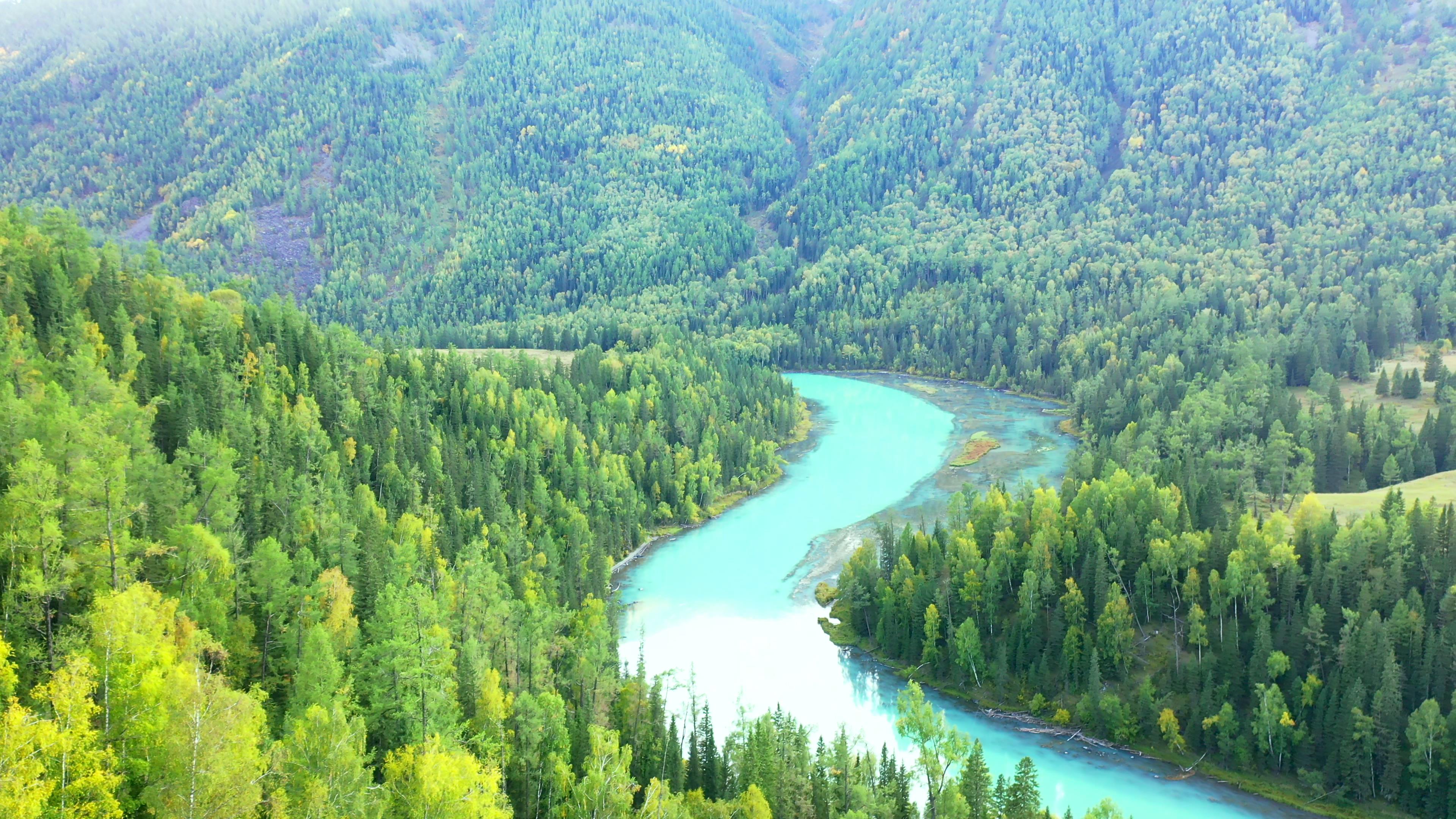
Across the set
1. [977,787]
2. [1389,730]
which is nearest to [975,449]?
[1389,730]

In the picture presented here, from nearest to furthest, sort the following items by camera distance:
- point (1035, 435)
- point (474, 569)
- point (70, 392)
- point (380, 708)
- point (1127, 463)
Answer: point (380, 708) < point (70, 392) < point (474, 569) < point (1127, 463) < point (1035, 435)

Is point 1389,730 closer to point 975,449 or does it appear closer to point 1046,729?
point 1046,729

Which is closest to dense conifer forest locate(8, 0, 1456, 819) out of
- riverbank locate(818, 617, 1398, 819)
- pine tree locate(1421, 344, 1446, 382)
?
riverbank locate(818, 617, 1398, 819)

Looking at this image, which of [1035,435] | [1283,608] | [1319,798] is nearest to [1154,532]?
[1283,608]

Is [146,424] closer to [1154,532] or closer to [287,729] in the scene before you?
[287,729]

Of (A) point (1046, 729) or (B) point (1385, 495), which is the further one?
(B) point (1385, 495)

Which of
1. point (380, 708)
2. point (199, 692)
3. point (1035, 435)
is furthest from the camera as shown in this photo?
point (1035, 435)
